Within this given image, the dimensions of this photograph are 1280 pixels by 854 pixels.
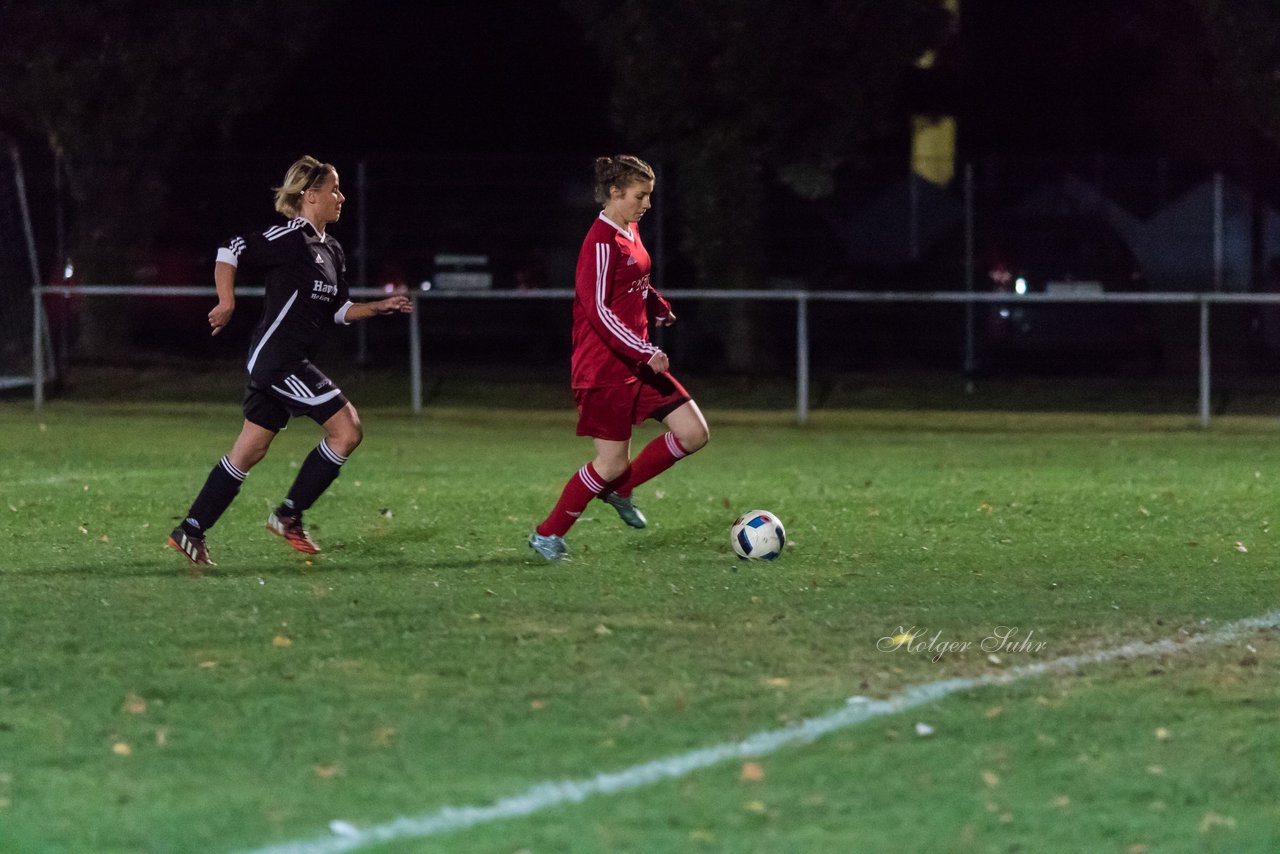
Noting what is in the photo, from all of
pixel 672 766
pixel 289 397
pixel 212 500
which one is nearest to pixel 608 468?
pixel 289 397

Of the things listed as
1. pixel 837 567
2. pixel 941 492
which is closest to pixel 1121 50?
pixel 941 492

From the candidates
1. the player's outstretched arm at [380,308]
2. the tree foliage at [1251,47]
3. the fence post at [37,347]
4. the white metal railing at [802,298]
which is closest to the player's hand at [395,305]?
the player's outstretched arm at [380,308]

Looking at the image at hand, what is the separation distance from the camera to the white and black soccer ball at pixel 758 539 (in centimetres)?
884

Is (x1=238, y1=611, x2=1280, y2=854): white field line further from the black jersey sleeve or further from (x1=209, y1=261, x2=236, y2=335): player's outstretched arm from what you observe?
the black jersey sleeve

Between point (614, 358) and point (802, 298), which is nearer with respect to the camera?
point (614, 358)

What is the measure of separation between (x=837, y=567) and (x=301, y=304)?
2703 mm

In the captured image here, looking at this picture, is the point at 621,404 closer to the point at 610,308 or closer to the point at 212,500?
the point at 610,308

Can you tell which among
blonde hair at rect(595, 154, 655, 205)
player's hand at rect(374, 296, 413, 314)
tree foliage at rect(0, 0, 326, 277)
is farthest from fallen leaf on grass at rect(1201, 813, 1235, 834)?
tree foliage at rect(0, 0, 326, 277)

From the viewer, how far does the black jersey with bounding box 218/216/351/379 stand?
8.66 m

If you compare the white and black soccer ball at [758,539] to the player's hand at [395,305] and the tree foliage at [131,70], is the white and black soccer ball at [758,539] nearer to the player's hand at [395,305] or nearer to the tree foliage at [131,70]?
the player's hand at [395,305]

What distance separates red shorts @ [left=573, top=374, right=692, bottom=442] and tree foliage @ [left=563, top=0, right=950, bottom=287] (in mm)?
11317

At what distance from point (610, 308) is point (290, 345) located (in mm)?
1467

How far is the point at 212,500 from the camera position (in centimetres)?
871

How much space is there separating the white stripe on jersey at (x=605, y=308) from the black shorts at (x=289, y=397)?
1247 millimetres
